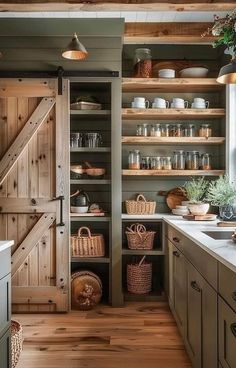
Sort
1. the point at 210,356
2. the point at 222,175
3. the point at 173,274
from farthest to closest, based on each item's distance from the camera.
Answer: the point at 222,175, the point at 173,274, the point at 210,356

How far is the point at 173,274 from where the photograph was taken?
317 centimetres

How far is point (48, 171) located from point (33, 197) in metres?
0.28

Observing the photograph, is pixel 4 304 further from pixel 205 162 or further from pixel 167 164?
pixel 205 162

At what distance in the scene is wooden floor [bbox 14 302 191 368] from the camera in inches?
100

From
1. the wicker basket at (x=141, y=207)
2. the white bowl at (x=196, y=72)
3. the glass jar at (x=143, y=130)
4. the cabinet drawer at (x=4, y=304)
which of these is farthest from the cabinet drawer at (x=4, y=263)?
the white bowl at (x=196, y=72)

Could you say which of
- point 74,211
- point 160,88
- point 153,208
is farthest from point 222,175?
point 74,211

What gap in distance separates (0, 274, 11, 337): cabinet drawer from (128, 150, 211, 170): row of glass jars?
2241 mm

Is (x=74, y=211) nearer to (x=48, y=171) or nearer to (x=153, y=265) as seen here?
(x=48, y=171)

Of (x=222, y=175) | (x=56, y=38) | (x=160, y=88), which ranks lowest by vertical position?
(x=222, y=175)

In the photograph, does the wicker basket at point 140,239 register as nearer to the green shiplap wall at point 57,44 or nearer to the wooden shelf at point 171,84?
the wooden shelf at point 171,84

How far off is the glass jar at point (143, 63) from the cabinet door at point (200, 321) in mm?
2152

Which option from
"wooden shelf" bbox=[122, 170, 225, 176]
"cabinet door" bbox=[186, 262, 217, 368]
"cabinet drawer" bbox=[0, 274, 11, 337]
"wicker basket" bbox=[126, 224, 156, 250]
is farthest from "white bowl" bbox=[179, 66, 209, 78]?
"cabinet drawer" bbox=[0, 274, 11, 337]

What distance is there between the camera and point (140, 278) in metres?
3.76

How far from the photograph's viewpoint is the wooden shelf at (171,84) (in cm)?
378
